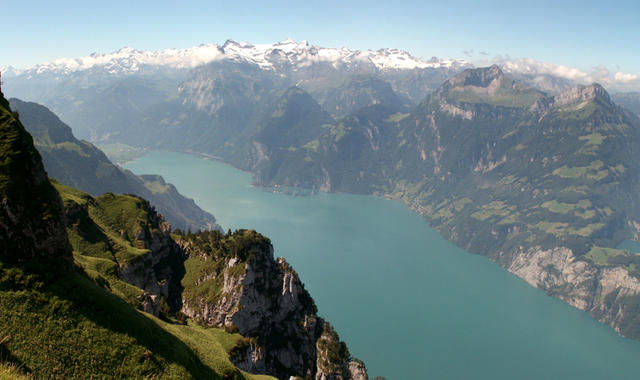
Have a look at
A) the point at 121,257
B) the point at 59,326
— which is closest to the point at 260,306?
the point at 121,257

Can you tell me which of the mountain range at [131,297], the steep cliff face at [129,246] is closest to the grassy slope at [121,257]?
the steep cliff face at [129,246]

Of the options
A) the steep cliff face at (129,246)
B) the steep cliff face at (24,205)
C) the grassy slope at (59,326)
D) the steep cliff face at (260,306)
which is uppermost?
the steep cliff face at (24,205)

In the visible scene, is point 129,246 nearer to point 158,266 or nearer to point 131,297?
point 158,266

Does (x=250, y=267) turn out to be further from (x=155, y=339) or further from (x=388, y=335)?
(x=388, y=335)

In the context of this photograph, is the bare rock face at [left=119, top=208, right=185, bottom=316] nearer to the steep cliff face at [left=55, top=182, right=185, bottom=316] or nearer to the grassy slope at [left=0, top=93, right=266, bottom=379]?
the steep cliff face at [left=55, top=182, right=185, bottom=316]

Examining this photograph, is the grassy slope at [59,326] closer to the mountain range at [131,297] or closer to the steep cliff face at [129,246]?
the mountain range at [131,297]

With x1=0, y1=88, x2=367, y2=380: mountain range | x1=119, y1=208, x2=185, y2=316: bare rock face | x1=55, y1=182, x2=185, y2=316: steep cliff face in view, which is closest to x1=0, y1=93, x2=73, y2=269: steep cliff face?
x1=0, y1=88, x2=367, y2=380: mountain range
